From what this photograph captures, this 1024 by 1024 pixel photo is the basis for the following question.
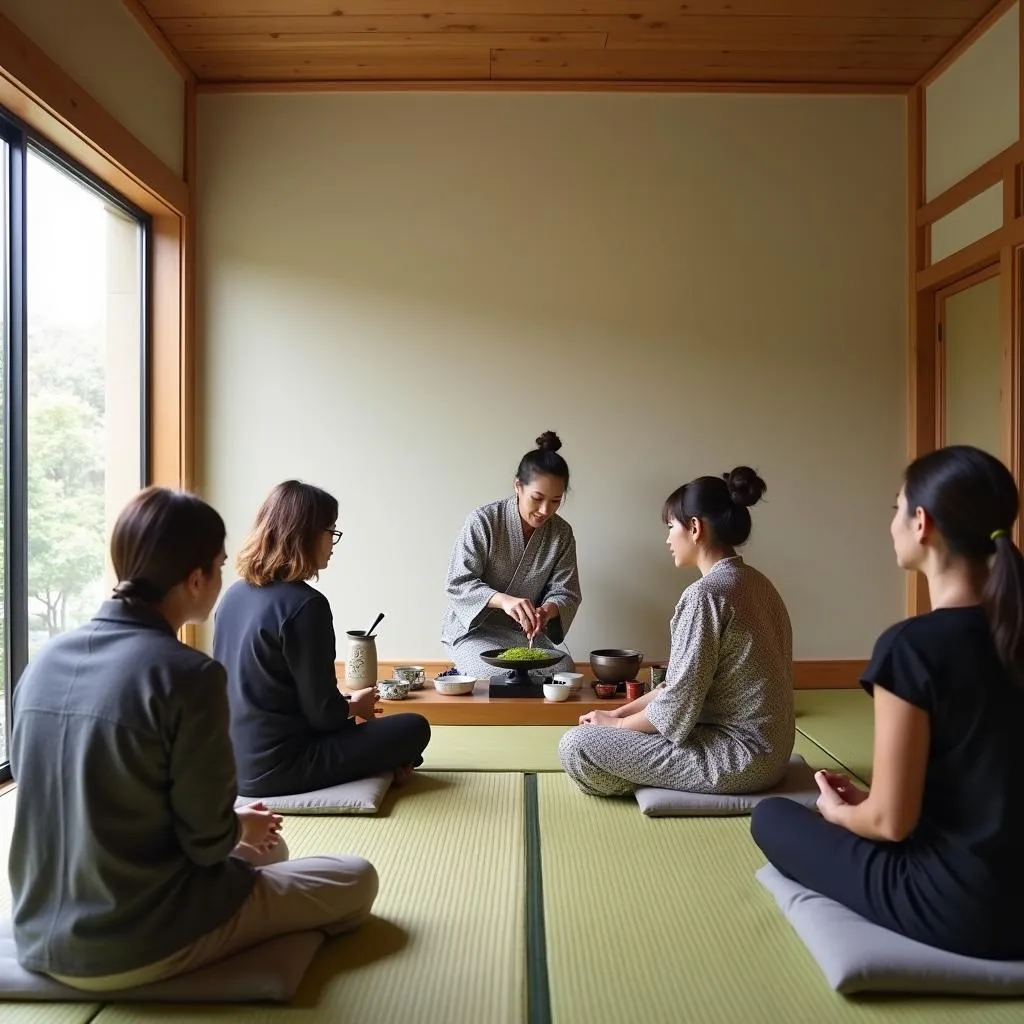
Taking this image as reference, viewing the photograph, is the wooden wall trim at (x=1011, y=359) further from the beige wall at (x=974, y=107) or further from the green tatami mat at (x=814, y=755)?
the green tatami mat at (x=814, y=755)

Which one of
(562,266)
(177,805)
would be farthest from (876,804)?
(562,266)

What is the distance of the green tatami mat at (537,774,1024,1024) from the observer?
1.73m

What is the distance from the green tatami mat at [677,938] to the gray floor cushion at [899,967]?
0.03m

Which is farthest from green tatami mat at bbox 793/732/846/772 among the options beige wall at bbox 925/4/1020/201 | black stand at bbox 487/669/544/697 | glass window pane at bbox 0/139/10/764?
glass window pane at bbox 0/139/10/764

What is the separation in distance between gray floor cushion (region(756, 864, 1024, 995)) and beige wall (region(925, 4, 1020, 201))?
335cm

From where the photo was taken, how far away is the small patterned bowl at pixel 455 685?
391cm

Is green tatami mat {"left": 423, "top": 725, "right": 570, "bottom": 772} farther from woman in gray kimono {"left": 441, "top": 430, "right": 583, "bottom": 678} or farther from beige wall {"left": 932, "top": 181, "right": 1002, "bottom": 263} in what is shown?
beige wall {"left": 932, "top": 181, "right": 1002, "bottom": 263}

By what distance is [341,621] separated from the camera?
15.9 feet

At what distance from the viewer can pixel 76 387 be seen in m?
3.79

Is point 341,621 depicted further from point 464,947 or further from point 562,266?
point 464,947

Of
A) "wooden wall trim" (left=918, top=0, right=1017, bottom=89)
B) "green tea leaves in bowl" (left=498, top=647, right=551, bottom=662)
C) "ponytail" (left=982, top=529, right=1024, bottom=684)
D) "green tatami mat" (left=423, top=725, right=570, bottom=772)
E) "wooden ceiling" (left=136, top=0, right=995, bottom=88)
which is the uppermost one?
"wooden ceiling" (left=136, top=0, right=995, bottom=88)

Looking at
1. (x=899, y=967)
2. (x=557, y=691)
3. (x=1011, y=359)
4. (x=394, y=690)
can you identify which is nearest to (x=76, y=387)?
(x=394, y=690)

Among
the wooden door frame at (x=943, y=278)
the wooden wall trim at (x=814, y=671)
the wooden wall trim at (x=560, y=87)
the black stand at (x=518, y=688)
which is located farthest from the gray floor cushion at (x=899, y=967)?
the wooden wall trim at (x=560, y=87)

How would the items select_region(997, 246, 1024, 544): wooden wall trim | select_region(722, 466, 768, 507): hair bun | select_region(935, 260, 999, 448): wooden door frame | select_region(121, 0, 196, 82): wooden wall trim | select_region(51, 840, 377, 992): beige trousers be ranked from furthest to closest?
select_region(935, 260, 999, 448): wooden door frame, select_region(121, 0, 196, 82): wooden wall trim, select_region(997, 246, 1024, 544): wooden wall trim, select_region(722, 466, 768, 507): hair bun, select_region(51, 840, 377, 992): beige trousers
